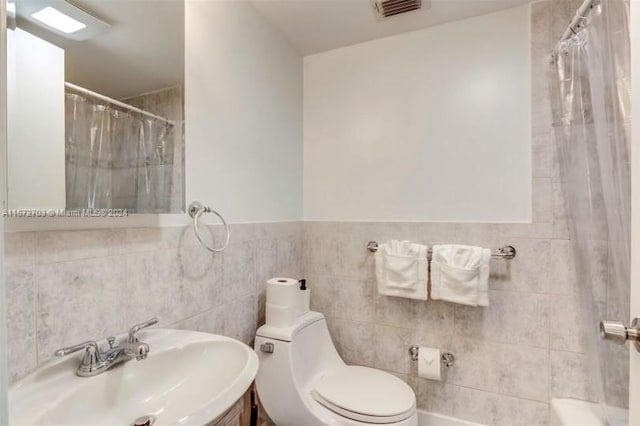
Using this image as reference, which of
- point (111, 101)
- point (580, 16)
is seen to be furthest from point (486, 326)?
point (111, 101)

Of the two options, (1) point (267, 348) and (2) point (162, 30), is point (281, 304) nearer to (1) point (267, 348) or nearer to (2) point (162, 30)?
(1) point (267, 348)

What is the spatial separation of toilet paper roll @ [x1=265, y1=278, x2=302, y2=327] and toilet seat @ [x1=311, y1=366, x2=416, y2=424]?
359 millimetres

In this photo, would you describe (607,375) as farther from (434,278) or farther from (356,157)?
(356,157)

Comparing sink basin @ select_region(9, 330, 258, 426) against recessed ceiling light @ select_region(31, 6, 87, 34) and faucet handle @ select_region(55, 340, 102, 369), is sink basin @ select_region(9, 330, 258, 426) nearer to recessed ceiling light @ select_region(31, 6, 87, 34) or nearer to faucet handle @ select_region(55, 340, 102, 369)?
faucet handle @ select_region(55, 340, 102, 369)

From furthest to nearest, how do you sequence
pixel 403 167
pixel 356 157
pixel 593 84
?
pixel 356 157 < pixel 403 167 < pixel 593 84

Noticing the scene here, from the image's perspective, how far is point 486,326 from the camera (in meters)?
1.71

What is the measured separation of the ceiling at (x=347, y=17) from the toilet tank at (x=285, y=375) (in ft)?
5.30

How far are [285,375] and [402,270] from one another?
0.78 meters

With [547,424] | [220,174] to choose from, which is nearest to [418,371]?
[547,424]

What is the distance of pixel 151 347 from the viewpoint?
3.43ft

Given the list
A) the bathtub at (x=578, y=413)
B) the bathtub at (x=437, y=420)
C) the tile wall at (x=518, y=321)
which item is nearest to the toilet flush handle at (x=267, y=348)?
the tile wall at (x=518, y=321)

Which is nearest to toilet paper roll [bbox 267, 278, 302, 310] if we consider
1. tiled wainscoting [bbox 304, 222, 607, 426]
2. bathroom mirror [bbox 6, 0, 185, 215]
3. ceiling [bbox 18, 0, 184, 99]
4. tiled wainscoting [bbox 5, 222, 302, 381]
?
tiled wainscoting [bbox 5, 222, 302, 381]

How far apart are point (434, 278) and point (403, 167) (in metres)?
0.65

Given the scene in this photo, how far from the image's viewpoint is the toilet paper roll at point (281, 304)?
1599 millimetres
